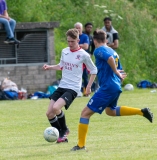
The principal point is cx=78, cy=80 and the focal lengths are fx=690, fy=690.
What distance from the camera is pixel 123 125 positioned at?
12.8m

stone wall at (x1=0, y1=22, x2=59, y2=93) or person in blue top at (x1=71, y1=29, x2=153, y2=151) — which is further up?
person in blue top at (x1=71, y1=29, x2=153, y2=151)

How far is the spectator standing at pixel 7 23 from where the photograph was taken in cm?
1997

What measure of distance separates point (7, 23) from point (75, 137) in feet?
30.1

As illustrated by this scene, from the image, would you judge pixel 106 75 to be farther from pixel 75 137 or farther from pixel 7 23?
pixel 7 23

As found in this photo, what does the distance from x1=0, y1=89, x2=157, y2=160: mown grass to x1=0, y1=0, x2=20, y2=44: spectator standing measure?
3.70m

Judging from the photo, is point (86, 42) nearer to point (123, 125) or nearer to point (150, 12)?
point (123, 125)

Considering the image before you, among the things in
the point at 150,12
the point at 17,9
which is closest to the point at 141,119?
the point at 17,9

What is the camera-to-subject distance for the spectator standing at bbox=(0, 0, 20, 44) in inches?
786

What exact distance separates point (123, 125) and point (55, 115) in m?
2.24

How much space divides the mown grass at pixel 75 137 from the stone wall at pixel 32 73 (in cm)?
389

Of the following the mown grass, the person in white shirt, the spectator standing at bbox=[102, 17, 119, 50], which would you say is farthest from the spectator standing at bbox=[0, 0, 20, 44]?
the person in white shirt

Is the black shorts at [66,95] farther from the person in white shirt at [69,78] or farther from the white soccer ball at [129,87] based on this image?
the white soccer ball at [129,87]

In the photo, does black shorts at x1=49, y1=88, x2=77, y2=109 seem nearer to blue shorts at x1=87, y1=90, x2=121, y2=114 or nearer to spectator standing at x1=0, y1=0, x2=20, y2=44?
blue shorts at x1=87, y1=90, x2=121, y2=114

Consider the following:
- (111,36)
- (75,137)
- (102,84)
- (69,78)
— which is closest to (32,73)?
(111,36)
